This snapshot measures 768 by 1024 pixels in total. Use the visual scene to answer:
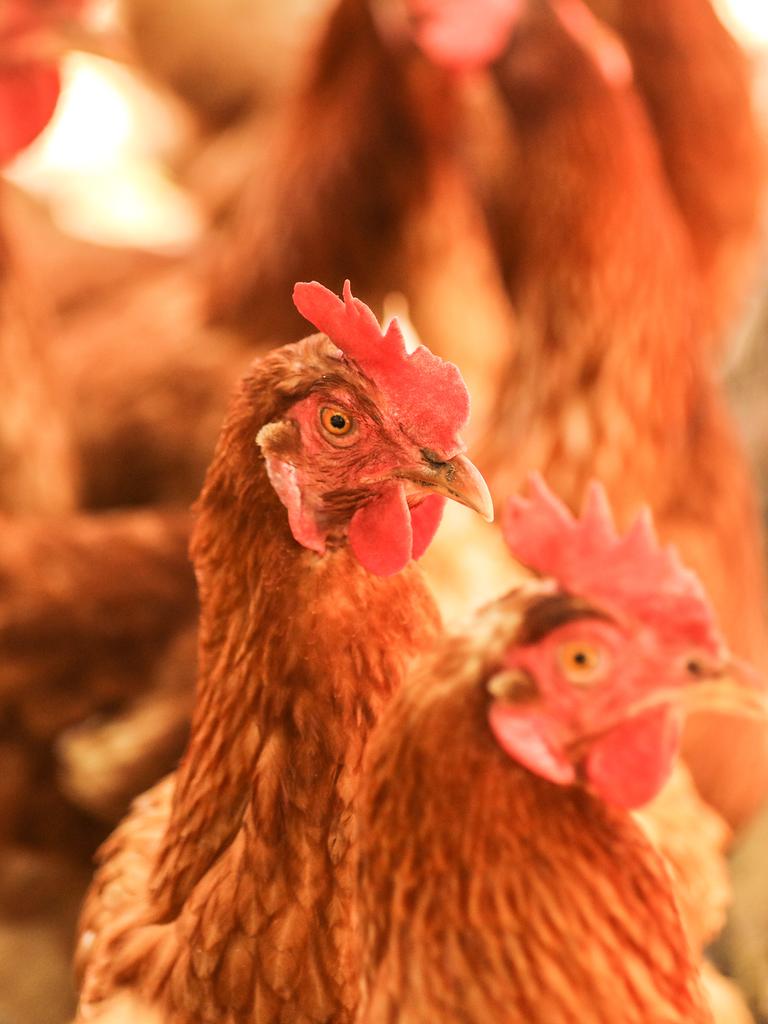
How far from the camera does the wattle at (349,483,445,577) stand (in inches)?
35.7

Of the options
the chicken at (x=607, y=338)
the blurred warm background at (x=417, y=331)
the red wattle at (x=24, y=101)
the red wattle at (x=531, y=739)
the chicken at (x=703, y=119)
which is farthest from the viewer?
the chicken at (x=703, y=119)

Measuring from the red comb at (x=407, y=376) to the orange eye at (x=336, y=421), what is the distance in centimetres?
4

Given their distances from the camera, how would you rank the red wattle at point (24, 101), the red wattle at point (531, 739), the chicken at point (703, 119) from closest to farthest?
the red wattle at point (531, 739)
the red wattle at point (24, 101)
the chicken at point (703, 119)

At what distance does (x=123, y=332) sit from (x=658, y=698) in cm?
150

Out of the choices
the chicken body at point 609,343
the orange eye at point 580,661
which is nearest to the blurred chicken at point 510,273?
the chicken body at point 609,343

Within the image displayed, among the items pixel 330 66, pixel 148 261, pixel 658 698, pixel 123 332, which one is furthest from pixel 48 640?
pixel 148 261

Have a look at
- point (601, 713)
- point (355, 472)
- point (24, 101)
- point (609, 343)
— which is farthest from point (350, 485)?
point (24, 101)

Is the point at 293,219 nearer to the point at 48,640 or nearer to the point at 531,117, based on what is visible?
the point at 531,117

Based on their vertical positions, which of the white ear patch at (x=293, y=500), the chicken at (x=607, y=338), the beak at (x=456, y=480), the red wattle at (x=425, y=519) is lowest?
the beak at (x=456, y=480)

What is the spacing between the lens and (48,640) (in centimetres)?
155

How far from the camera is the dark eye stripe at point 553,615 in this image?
2.85 ft

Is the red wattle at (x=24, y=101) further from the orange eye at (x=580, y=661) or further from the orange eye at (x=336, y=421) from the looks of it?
the orange eye at (x=580, y=661)

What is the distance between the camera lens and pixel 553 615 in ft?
2.87

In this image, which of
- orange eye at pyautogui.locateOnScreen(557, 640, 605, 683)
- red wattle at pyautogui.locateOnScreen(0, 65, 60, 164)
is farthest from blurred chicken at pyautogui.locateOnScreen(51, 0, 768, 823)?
orange eye at pyautogui.locateOnScreen(557, 640, 605, 683)
